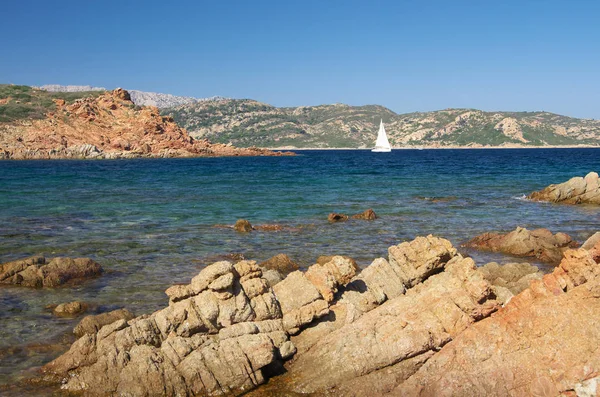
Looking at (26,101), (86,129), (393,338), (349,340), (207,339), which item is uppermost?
(26,101)

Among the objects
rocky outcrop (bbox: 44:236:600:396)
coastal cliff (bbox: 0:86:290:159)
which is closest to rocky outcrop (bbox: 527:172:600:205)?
rocky outcrop (bbox: 44:236:600:396)

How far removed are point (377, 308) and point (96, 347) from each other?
5630mm

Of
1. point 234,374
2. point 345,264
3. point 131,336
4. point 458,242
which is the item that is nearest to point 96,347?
point 131,336

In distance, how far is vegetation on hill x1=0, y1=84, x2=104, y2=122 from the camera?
118812 mm

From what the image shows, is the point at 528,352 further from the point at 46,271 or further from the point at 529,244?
the point at 46,271

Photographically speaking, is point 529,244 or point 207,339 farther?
point 529,244

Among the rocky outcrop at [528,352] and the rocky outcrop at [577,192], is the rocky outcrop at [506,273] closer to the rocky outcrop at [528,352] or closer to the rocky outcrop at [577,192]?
the rocky outcrop at [528,352]

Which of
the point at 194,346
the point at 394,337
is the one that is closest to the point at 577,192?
the point at 394,337

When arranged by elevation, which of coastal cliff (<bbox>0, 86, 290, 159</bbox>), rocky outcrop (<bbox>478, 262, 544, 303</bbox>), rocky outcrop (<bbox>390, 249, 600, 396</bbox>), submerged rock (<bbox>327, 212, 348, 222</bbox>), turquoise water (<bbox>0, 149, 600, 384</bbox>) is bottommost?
turquoise water (<bbox>0, 149, 600, 384</bbox>)

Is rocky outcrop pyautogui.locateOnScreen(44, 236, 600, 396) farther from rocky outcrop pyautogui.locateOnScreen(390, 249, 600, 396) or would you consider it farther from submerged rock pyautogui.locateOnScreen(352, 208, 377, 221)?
submerged rock pyautogui.locateOnScreen(352, 208, 377, 221)

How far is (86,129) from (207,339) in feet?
401

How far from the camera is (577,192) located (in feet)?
122

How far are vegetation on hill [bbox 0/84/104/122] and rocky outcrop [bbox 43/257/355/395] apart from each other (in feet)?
404

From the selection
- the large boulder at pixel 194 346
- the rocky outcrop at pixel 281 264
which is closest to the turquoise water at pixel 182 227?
the rocky outcrop at pixel 281 264
